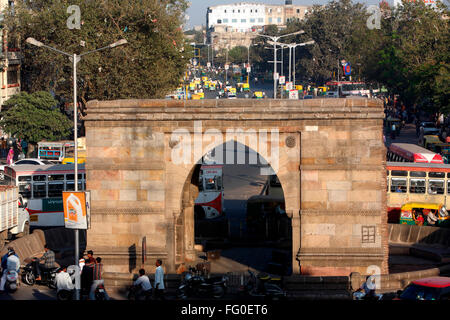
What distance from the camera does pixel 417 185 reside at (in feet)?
114

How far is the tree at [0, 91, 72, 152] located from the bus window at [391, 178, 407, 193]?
2828 centimetres

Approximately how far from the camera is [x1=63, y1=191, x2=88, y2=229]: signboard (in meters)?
21.3

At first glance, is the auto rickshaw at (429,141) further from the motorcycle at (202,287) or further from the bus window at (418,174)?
the motorcycle at (202,287)

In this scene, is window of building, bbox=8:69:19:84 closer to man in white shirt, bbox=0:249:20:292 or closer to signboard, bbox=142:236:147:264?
man in white shirt, bbox=0:249:20:292

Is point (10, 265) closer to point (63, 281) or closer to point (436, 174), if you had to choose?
point (63, 281)

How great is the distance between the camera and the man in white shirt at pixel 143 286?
65.3 feet

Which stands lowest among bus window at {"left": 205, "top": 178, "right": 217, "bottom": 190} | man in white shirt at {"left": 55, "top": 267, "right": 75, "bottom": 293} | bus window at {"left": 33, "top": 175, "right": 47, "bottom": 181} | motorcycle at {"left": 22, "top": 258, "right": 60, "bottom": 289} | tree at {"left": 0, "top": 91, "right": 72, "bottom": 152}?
motorcycle at {"left": 22, "top": 258, "right": 60, "bottom": 289}

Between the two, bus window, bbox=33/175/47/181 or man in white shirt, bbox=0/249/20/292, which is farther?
bus window, bbox=33/175/47/181

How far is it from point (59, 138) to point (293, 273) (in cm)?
3782

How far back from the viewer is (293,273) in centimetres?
2258

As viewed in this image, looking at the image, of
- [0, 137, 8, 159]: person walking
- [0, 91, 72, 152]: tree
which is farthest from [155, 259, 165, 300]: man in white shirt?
[0, 137, 8, 159]: person walking

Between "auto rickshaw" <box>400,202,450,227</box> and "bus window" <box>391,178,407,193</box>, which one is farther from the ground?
"bus window" <box>391,178,407,193</box>

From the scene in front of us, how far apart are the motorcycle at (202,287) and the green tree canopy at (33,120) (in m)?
36.0
